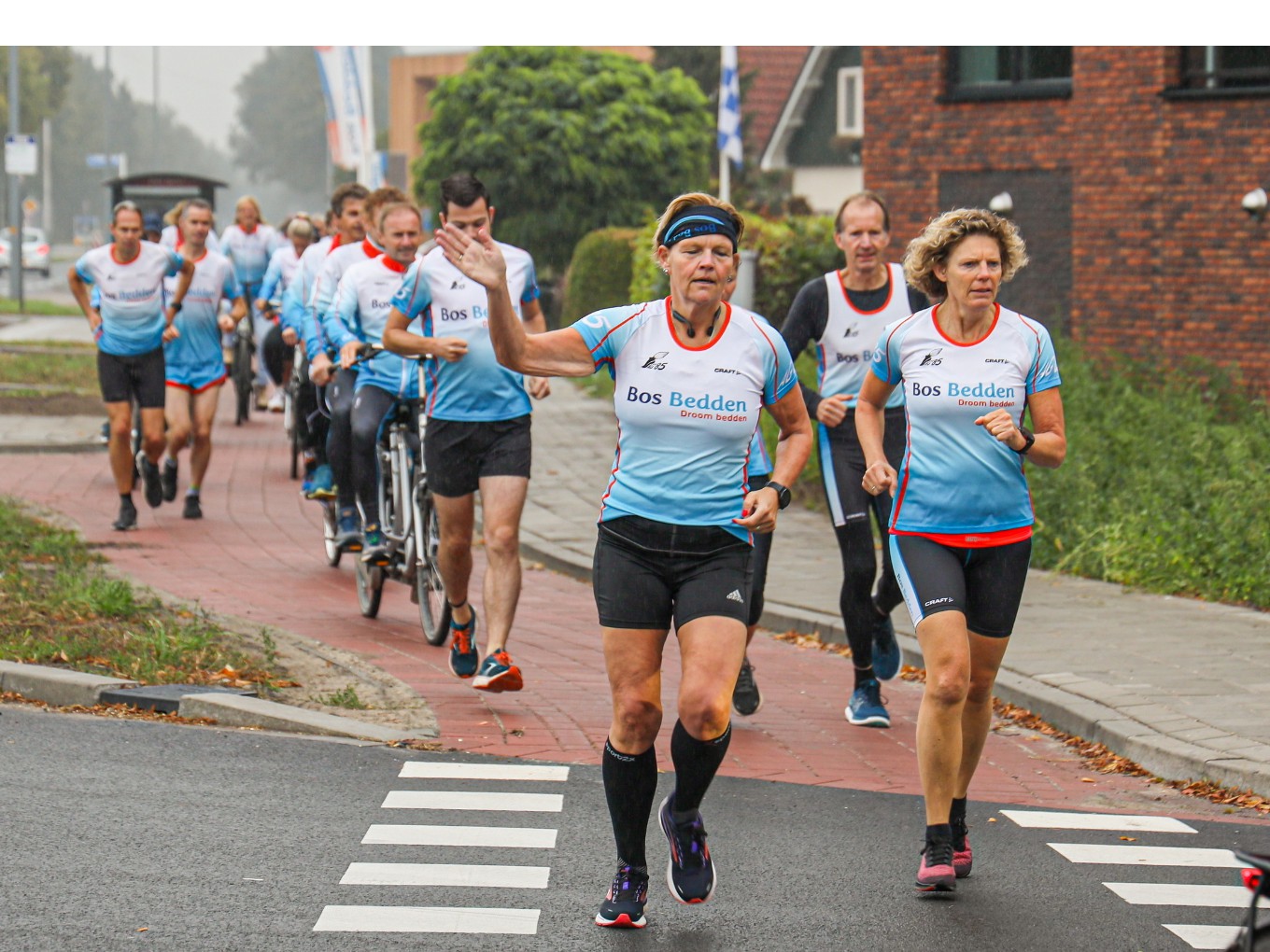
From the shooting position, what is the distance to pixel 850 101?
48.8 m

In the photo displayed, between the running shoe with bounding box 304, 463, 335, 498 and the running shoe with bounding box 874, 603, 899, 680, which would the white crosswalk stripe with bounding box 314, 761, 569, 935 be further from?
the running shoe with bounding box 304, 463, 335, 498

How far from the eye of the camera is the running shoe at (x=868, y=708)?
317 inches

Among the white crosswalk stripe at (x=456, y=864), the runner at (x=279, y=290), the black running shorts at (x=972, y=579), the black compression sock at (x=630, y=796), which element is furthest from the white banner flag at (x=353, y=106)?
the black compression sock at (x=630, y=796)

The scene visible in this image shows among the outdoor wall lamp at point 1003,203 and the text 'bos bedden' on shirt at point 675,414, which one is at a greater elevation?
the outdoor wall lamp at point 1003,203

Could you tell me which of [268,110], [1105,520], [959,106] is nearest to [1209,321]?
[959,106]

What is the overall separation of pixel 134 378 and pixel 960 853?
8717 millimetres

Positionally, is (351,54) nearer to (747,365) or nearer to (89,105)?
(747,365)

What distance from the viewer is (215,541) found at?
12.8 meters

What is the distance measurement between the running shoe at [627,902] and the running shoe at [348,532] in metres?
5.38

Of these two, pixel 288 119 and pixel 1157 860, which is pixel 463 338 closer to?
pixel 1157 860

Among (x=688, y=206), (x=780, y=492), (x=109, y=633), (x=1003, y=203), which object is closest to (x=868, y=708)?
(x=780, y=492)

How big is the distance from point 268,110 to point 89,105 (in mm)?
19049

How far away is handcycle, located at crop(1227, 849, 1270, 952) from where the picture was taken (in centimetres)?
328

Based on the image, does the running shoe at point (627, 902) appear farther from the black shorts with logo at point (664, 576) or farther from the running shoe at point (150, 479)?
the running shoe at point (150, 479)
